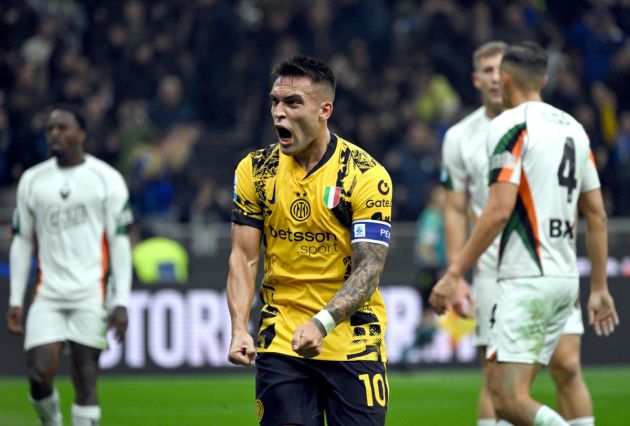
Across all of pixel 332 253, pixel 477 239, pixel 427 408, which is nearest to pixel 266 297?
pixel 332 253

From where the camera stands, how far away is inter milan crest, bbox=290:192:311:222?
18.9 feet

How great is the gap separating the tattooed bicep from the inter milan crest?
0.26 m

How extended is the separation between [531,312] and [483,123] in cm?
203

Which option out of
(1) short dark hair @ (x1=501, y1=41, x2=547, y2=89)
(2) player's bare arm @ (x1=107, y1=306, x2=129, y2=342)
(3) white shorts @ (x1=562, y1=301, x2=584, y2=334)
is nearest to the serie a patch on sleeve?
(1) short dark hair @ (x1=501, y1=41, x2=547, y2=89)

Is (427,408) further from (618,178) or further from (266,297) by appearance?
(618,178)

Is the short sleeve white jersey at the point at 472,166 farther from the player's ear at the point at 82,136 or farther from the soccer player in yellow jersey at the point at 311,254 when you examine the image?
the player's ear at the point at 82,136

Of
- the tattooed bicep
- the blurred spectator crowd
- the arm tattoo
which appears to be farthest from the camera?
the blurred spectator crowd

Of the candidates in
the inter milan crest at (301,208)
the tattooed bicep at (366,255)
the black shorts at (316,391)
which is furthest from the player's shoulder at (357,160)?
the black shorts at (316,391)

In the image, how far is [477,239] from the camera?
6.94m

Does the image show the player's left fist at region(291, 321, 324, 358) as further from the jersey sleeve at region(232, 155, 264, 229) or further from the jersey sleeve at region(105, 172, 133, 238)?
the jersey sleeve at region(105, 172, 133, 238)

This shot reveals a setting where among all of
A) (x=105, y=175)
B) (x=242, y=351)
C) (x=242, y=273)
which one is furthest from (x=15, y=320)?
(x=242, y=351)

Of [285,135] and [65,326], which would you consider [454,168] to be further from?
[285,135]

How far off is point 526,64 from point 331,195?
79.0 inches

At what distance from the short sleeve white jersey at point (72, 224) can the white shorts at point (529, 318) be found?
3.30 metres
